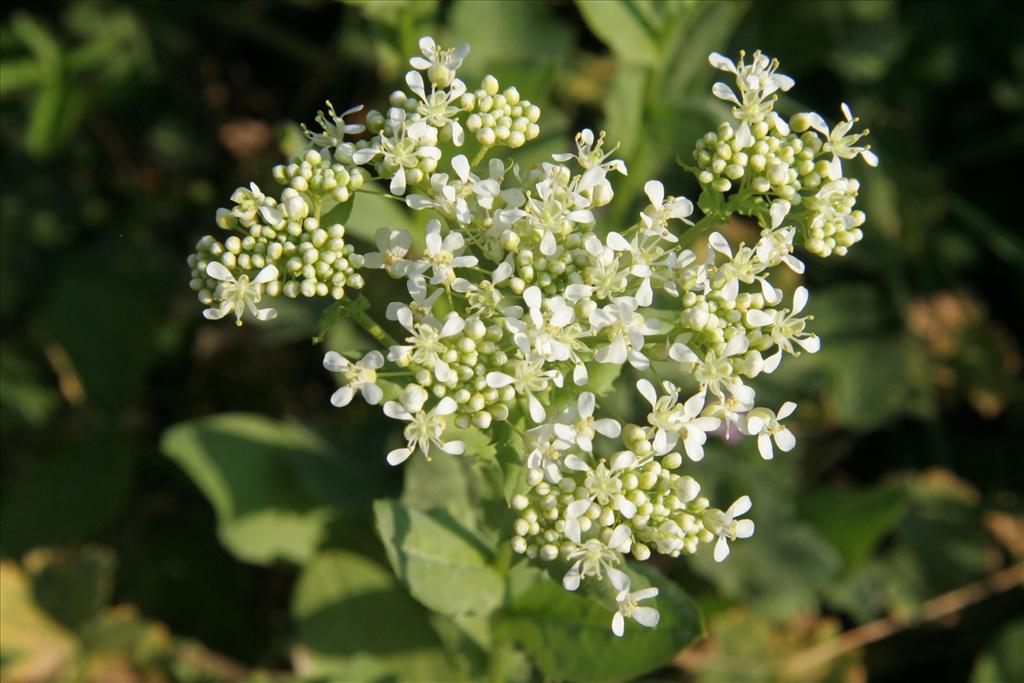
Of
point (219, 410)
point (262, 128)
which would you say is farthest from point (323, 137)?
point (262, 128)

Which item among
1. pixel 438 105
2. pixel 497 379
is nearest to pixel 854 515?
pixel 497 379

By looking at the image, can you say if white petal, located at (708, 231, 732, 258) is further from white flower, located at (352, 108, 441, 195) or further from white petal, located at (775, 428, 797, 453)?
white flower, located at (352, 108, 441, 195)

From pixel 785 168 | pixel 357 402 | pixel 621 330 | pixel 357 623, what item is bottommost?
pixel 357 623

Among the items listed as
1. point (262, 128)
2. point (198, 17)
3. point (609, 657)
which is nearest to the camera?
point (609, 657)

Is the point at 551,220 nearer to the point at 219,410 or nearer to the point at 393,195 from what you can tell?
the point at 393,195

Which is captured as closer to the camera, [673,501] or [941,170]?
[673,501]

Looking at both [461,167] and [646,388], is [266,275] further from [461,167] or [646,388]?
[646,388]

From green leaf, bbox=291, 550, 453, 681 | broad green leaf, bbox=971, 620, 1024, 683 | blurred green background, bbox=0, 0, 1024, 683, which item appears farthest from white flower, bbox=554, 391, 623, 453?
broad green leaf, bbox=971, 620, 1024, 683
